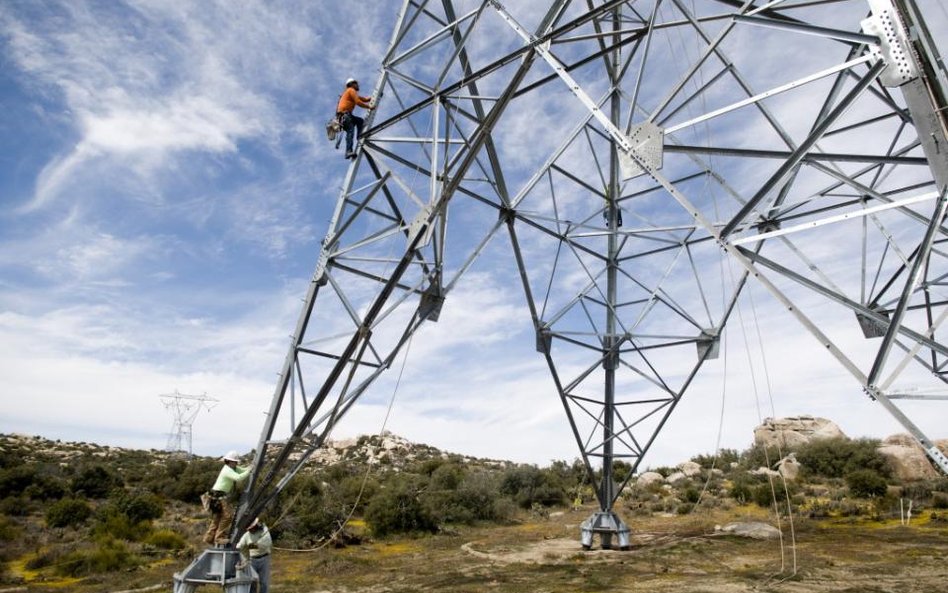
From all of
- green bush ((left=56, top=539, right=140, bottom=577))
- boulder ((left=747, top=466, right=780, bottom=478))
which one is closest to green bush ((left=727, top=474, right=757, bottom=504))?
boulder ((left=747, top=466, right=780, bottom=478))

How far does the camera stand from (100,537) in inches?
624

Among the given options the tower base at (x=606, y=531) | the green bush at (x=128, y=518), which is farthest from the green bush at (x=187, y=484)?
the tower base at (x=606, y=531)

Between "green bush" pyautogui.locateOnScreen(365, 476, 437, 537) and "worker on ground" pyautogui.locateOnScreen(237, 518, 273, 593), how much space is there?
9555mm

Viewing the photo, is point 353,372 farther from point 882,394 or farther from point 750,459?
point 750,459

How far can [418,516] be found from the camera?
18.8 metres

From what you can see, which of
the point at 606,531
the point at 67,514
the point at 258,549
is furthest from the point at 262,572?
the point at 67,514

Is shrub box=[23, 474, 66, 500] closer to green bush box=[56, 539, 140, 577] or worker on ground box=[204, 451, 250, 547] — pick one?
green bush box=[56, 539, 140, 577]

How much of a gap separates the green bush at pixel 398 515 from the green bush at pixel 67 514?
9.34 metres

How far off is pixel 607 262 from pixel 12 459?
31.9m

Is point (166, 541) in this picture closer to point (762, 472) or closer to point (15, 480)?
point (15, 480)

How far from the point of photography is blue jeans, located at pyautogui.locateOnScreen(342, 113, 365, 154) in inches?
419

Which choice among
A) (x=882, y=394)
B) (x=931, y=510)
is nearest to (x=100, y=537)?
(x=882, y=394)

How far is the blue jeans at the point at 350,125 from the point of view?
10648mm

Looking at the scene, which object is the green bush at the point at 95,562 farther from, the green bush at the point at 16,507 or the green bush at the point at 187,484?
the green bush at the point at 187,484
